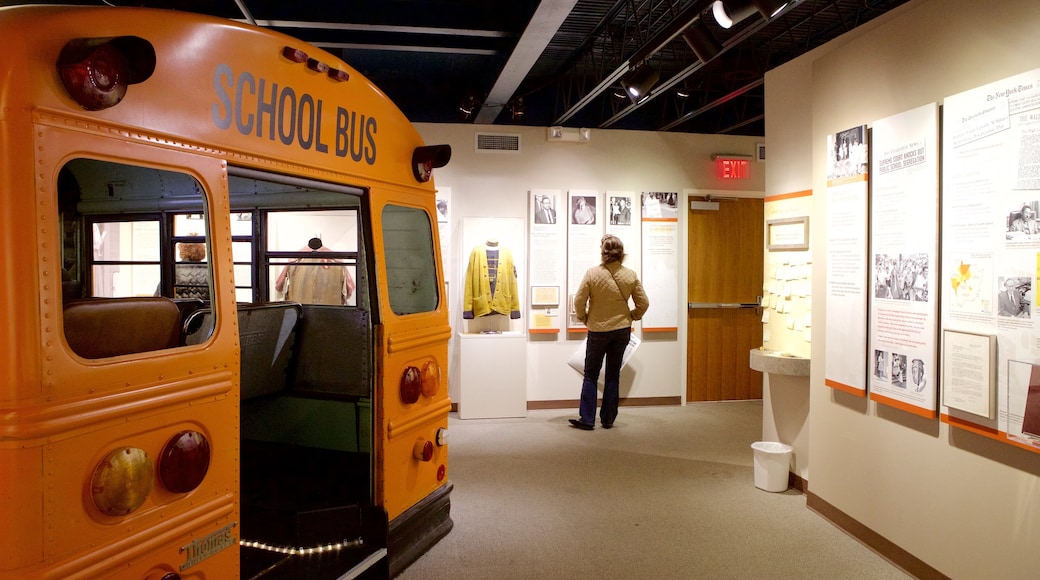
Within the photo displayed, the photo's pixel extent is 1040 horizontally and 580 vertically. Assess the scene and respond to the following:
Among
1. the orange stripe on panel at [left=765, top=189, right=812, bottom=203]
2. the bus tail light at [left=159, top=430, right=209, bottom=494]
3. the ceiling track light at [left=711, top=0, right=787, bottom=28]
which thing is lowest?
the bus tail light at [left=159, top=430, right=209, bottom=494]

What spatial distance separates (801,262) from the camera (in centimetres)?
491

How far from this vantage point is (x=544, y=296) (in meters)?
7.61

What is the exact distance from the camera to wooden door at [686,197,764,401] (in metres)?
8.12

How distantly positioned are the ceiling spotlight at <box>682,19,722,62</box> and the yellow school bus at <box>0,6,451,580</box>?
2.43 metres

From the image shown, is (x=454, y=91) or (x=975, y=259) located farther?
(x=454, y=91)

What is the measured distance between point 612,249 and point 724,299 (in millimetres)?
2308

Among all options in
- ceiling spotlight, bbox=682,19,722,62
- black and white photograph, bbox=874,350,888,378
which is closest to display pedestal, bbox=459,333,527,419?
ceiling spotlight, bbox=682,19,722,62

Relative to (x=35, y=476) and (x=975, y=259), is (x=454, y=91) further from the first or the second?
→ (x=35, y=476)

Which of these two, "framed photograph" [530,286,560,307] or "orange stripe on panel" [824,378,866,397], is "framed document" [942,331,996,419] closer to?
"orange stripe on panel" [824,378,866,397]

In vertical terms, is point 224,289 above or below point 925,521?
above

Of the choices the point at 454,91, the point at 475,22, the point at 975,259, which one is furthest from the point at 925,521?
the point at 454,91

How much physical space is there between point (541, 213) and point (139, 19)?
5740 millimetres

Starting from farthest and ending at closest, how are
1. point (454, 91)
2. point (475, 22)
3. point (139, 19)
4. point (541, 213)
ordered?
point (454, 91) < point (541, 213) < point (475, 22) < point (139, 19)

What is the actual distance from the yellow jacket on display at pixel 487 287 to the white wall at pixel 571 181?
21 cm
